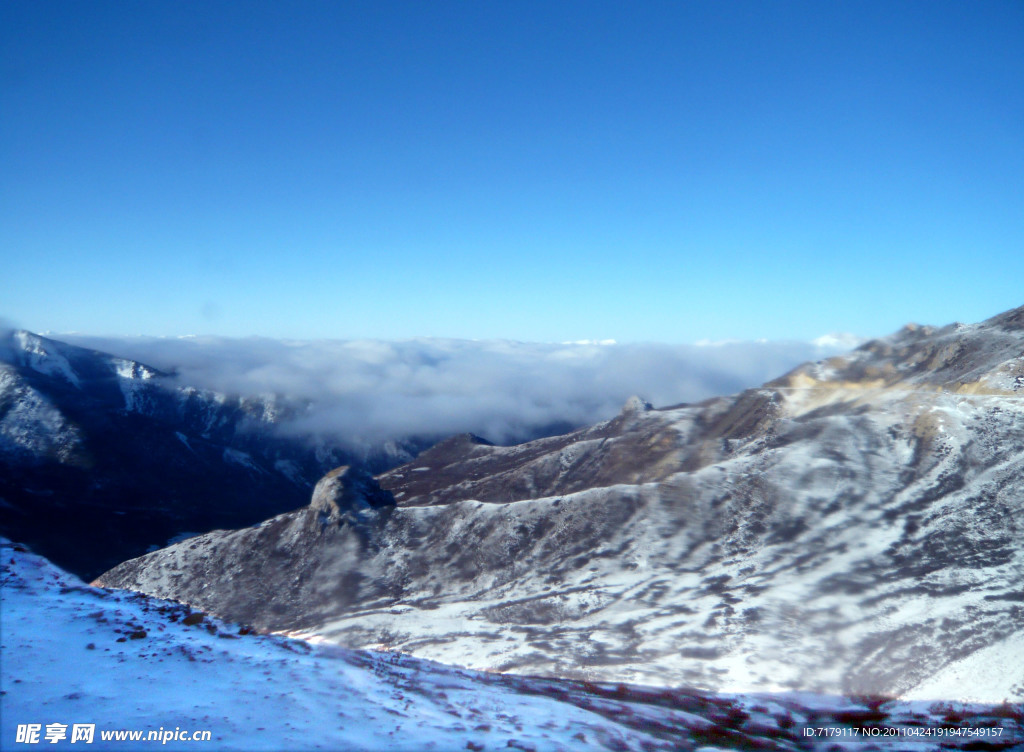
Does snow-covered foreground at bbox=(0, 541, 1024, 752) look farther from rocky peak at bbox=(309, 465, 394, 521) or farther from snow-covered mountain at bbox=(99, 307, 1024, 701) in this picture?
rocky peak at bbox=(309, 465, 394, 521)

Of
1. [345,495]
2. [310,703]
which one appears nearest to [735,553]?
[310,703]

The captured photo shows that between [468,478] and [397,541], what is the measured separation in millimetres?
53346

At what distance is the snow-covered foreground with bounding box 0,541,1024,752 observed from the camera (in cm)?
1625

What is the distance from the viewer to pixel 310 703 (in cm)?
1869

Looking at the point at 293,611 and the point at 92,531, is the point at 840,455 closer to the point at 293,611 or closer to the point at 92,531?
the point at 293,611

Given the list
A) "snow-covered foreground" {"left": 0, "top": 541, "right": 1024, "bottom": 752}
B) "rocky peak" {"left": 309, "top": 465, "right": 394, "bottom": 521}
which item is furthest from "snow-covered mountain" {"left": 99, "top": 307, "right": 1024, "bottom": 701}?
"snow-covered foreground" {"left": 0, "top": 541, "right": 1024, "bottom": 752}

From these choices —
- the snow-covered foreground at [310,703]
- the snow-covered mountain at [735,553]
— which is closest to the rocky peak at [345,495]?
the snow-covered mountain at [735,553]

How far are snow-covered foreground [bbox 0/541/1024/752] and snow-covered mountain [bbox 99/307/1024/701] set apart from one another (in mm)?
8093

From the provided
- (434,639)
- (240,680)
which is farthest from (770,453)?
(240,680)

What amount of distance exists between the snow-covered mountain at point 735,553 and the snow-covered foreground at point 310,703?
8093 millimetres

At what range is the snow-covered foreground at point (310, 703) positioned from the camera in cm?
1625

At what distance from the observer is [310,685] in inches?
803

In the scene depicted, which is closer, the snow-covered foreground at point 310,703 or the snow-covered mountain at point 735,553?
the snow-covered foreground at point 310,703

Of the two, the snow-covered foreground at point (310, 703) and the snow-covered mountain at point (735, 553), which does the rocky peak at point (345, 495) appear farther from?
the snow-covered foreground at point (310, 703)
